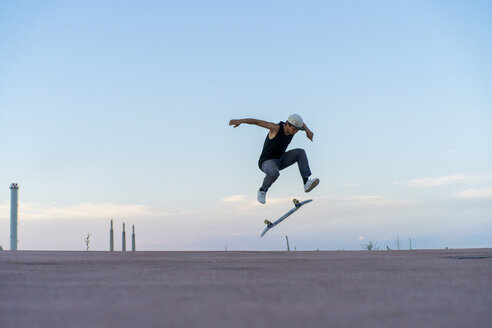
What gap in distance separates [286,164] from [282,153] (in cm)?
24

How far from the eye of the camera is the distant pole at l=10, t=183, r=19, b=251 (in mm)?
28208

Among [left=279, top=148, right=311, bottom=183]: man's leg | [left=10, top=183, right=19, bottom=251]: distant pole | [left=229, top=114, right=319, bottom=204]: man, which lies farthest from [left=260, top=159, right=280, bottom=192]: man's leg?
[left=10, top=183, right=19, bottom=251]: distant pole

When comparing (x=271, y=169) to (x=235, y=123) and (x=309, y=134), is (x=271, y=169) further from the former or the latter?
(x=235, y=123)

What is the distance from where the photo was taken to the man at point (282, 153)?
11336 millimetres

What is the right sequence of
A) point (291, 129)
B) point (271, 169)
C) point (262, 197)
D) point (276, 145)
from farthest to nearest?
point (262, 197) < point (271, 169) < point (276, 145) < point (291, 129)

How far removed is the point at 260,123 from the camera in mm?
11133

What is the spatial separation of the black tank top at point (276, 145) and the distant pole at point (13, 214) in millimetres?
19970

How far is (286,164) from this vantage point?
1183 centimetres
